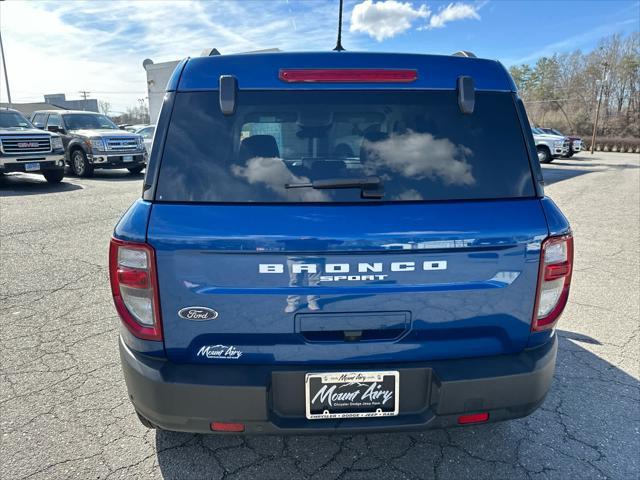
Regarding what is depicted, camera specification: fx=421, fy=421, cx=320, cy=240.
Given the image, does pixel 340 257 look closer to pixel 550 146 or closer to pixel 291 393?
pixel 291 393

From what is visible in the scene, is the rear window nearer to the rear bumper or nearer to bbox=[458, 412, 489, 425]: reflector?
the rear bumper

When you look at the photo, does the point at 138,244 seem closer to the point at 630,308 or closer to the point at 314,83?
the point at 314,83

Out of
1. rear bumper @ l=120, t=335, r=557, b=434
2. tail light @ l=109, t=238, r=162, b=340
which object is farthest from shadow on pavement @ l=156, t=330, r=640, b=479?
tail light @ l=109, t=238, r=162, b=340

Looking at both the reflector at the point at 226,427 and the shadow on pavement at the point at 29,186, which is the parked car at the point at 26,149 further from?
the reflector at the point at 226,427

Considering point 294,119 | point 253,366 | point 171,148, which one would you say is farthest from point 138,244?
point 294,119

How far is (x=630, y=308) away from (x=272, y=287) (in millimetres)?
4302

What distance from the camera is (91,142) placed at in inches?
521

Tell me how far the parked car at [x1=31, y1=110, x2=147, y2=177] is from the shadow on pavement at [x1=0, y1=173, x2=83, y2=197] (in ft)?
2.90

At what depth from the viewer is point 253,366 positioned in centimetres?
175

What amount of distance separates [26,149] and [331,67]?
12.0 m

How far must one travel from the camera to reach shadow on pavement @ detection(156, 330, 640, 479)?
2.16 m

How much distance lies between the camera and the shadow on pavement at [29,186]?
10805 mm

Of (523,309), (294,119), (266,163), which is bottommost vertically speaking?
(523,309)

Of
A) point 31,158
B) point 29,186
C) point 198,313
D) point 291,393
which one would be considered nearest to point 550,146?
point 31,158
